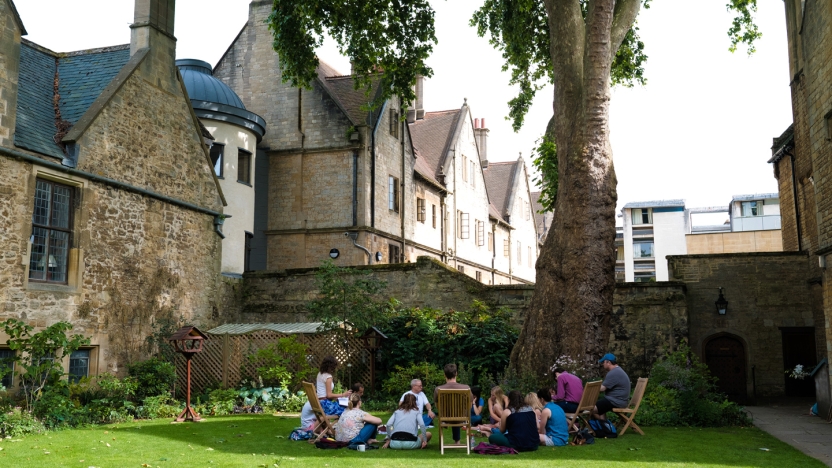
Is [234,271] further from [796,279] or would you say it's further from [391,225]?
[796,279]

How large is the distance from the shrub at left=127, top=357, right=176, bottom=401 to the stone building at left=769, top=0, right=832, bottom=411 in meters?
14.7

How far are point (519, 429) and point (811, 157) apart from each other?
13186 mm

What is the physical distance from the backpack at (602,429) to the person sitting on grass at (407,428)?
10.3ft

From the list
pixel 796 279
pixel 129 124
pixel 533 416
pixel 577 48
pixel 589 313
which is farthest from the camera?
pixel 796 279

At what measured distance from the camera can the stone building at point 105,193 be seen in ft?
53.1

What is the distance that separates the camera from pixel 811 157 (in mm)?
19844

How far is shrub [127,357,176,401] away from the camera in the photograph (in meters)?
17.8

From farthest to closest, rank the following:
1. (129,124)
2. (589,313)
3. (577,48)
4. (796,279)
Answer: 1. (796,279)
2. (129,124)
3. (577,48)
4. (589,313)

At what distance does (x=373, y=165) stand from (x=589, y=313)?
16.6 m

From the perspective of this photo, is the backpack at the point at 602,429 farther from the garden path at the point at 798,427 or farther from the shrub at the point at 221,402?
the shrub at the point at 221,402

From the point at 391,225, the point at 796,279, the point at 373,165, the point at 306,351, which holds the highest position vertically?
the point at 373,165

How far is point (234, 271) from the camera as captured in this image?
25688 mm

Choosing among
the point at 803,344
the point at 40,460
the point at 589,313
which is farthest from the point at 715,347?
the point at 40,460

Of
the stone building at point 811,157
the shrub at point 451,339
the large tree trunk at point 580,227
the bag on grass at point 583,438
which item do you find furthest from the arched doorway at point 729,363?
the bag on grass at point 583,438
